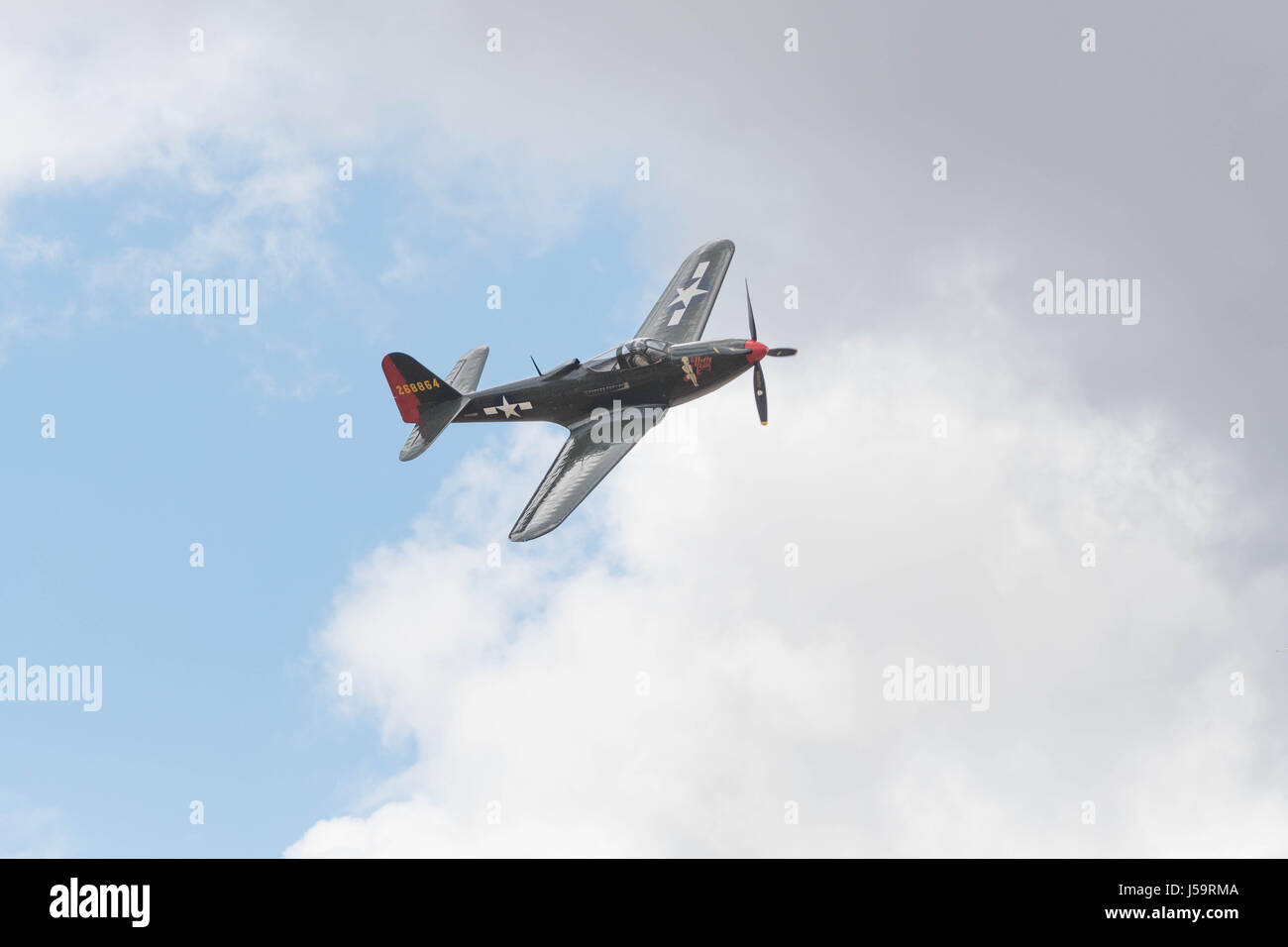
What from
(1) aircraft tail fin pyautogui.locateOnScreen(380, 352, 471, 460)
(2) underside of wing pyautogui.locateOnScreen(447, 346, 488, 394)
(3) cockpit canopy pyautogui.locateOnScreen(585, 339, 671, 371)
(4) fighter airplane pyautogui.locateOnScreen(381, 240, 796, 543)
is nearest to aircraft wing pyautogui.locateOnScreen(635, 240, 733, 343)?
(4) fighter airplane pyautogui.locateOnScreen(381, 240, 796, 543)

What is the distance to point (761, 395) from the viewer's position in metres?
39.8

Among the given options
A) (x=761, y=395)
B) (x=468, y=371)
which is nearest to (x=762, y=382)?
(x=761, y=395)

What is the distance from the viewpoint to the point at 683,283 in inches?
1860

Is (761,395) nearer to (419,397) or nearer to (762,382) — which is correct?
(762,382)

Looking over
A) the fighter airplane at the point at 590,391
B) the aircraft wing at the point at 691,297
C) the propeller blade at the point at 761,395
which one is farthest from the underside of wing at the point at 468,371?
the propeller blade at the point at 761,395

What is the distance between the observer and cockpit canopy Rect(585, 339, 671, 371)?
40.7 meters

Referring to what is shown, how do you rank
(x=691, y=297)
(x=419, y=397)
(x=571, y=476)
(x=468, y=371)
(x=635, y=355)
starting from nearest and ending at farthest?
(x=571, y=476)
(x=635, y=355)
(x=419, y=397)
(x=691, y=297)
(x=468, y=371)

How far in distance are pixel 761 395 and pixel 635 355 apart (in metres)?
4.62

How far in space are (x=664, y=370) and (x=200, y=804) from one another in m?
20.0

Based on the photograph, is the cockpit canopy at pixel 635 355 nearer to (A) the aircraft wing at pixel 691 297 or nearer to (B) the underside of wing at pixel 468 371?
(A) the aircraft wing at pixel 691 297

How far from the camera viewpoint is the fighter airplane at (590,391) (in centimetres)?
3825
